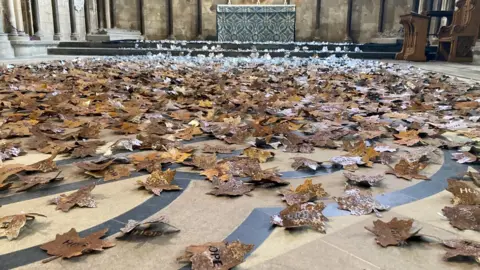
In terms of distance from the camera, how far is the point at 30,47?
34.5 feet

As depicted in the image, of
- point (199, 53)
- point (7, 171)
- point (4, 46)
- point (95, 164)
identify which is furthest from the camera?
point (199, 53)

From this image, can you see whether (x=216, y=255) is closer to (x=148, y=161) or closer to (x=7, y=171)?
(x=148, y=161)

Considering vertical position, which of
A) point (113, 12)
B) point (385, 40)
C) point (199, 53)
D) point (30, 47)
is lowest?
point (199, 53)

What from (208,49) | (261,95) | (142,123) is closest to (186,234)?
(142,123)

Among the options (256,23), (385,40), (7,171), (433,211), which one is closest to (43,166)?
(7,171)

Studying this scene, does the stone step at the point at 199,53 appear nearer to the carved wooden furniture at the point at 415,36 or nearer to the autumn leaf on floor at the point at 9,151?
the carved wooden furniture at the point at 415,36

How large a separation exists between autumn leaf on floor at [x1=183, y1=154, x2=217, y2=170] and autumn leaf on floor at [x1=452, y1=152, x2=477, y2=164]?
119 centimetres

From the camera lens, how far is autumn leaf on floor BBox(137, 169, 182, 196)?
58.1 inches

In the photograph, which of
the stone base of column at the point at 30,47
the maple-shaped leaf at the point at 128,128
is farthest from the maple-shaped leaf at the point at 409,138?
the stone base of column at the point at 30,47

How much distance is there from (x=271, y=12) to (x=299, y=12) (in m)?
3.21

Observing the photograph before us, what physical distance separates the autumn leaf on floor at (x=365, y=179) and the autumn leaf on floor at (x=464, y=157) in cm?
52

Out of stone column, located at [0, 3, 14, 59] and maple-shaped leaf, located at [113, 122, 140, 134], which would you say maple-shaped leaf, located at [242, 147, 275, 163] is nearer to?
maple-shaped leaf, located at [113, 122, 140, 134]

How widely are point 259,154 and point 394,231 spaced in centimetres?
84

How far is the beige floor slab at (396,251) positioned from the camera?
39.3 inches
